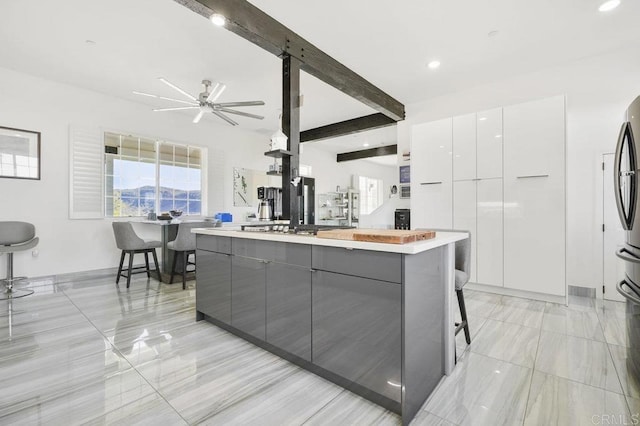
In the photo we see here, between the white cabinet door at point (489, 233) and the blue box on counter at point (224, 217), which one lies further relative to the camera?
the blue box on counter at point (224, 217)

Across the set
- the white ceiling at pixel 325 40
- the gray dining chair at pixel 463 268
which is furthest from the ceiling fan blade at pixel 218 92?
the gray dining chair at pixel 463 268

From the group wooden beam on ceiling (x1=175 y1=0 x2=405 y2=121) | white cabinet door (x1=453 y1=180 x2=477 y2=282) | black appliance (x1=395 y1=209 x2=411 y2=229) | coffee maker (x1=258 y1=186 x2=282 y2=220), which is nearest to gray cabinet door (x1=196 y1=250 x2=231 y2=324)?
coffee maker (x1=258 y1=186 x2=282 y2=220)

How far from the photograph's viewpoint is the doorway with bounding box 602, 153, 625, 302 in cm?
329

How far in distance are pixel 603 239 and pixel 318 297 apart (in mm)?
3655

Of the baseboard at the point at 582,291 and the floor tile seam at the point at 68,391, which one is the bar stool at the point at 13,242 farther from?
the baseboard at the point at 582,291

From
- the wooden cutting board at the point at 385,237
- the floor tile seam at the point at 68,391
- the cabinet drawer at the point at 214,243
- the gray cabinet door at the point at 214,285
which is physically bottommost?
the floor tile seam at the point at 68,391

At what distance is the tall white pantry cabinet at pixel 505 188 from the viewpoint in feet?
10.7

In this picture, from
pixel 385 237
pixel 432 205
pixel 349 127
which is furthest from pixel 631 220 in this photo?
pixel 349 127

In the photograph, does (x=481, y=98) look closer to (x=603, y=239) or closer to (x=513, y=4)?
(x=513, y=4)

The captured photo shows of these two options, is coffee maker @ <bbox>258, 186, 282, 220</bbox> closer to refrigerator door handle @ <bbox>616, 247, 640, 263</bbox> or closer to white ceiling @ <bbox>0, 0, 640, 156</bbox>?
white ceiling @ <bbox>0, 0, 640, 156</bbox>

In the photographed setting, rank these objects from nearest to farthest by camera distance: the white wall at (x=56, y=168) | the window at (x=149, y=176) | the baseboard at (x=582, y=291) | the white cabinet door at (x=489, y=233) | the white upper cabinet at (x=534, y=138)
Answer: the white upper cabinet at (x=534, y=138) → the baseboard at (x=582, y=291) → the white cabinet door at (x=489, y=233) → the white wall at (x=56, y=168) → the window at (x=149, y=176)

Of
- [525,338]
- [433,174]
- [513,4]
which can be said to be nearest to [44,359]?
[525,338]

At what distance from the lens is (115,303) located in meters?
3.40

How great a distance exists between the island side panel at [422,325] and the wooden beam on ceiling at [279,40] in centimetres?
236
